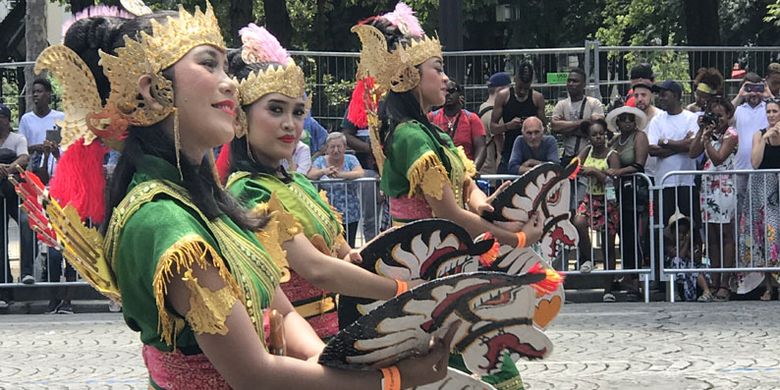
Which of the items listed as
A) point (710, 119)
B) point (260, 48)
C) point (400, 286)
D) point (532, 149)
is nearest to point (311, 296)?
point (400, 286)

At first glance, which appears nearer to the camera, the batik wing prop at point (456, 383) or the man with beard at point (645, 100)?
the batik wing prop at point (456, 383)

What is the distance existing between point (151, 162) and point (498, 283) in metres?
0.90

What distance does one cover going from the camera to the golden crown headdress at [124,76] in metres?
3.46

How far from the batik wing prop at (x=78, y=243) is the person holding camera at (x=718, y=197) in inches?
366

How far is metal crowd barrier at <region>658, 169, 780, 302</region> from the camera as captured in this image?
12.2 metres

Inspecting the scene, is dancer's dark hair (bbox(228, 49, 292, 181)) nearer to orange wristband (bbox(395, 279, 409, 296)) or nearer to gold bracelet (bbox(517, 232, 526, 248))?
orange wristband (bbox(395, 279, 409, 296))

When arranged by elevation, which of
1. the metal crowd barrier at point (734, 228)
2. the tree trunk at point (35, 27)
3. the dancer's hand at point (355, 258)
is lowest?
the metal crowd barrier at point (734, 228)

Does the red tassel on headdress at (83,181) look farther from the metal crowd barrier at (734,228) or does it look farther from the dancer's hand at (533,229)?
the metal crowd barrier at (734,228)

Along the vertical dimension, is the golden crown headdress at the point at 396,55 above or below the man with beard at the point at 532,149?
above

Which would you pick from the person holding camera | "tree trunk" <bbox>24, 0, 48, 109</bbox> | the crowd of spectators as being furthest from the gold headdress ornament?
"tree trunk" <bbox>24, 0, 48, 109</bbox>

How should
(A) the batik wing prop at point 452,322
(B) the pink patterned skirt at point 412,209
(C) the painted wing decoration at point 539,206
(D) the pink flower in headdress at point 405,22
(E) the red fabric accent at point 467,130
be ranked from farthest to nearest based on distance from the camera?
(E) the red fabric accent at point 467,130, (D) the pink flower in headdress at point 405,22, (B) the pink patterned skirt at point 412,209, (C) the painted wing decoration at point 539,206, (A) the batik wing prop at point 452,322

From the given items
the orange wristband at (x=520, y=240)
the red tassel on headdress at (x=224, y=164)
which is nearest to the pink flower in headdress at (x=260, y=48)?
the red tassel on headdress at (x=224, y=164)

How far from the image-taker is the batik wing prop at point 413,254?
16.5 feet

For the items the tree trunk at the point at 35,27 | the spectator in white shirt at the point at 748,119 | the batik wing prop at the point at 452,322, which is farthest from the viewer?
the tree trunk at the point at 35,27
